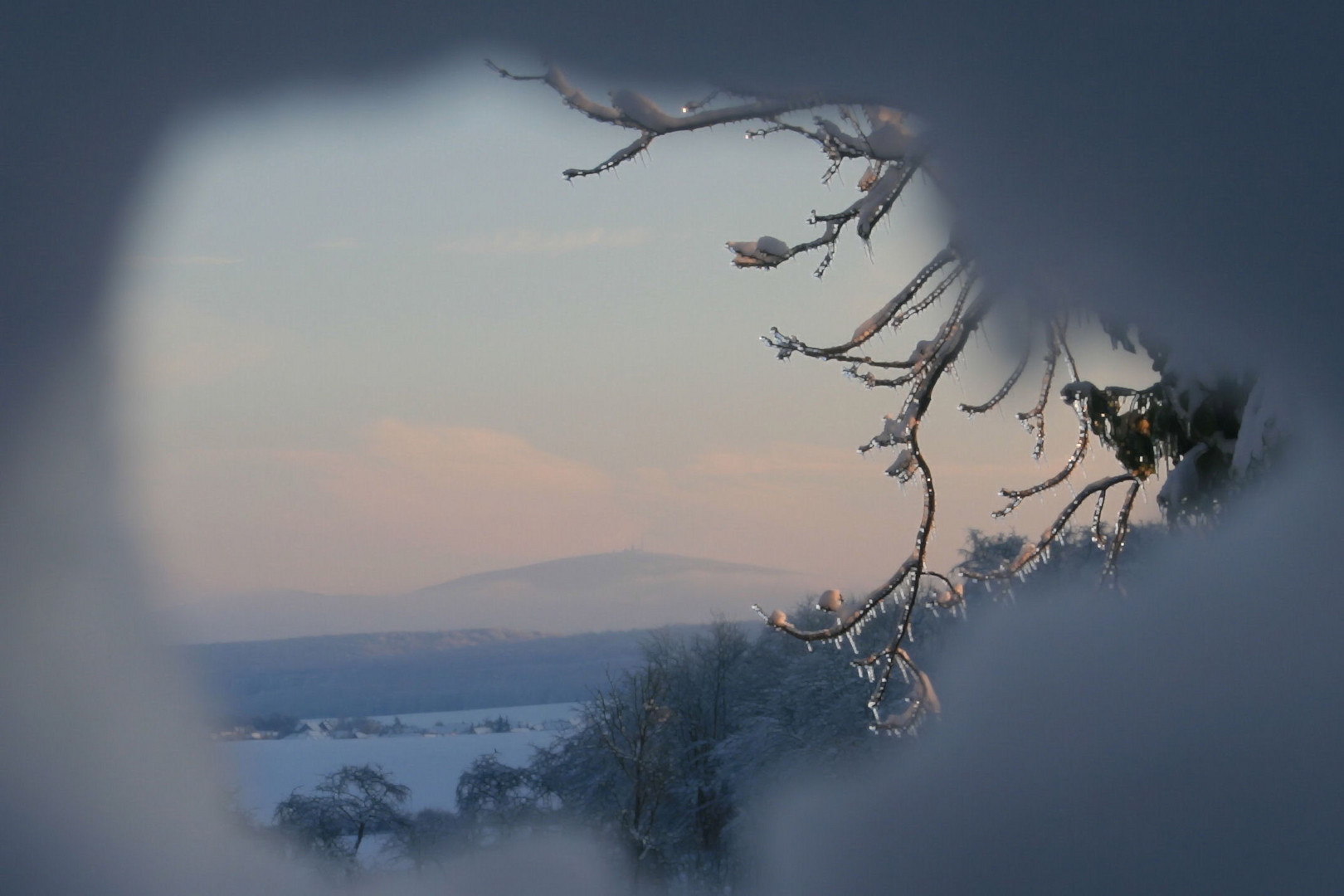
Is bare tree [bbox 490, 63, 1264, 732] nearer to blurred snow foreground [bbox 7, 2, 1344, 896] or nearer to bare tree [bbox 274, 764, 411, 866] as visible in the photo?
blurred snow foreground [bbox 7, 2, 1344, 896]

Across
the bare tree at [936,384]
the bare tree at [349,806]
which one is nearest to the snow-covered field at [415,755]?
the bare tree at [349,806]

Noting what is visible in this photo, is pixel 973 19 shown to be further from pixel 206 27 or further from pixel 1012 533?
pixel 1012 533

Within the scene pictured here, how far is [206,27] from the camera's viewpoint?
62.9 inches

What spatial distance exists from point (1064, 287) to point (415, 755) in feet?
45.1

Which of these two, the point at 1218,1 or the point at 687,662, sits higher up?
the point at 1218,1

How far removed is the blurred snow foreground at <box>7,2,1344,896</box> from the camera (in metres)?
1.33

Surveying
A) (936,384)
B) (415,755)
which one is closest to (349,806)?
(415,755)

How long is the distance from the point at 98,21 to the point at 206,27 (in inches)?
6.1

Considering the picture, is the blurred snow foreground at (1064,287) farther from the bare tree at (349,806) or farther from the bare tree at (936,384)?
the bare tree at (349,806)

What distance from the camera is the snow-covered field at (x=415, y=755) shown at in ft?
42.3

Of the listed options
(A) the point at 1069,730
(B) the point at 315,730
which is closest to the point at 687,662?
(B) the point at 315,730

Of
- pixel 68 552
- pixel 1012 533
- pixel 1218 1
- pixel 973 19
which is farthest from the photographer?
pixel 1012 533

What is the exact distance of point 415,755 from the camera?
1441 centimetres

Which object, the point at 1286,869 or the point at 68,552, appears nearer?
the point at 1286,869
